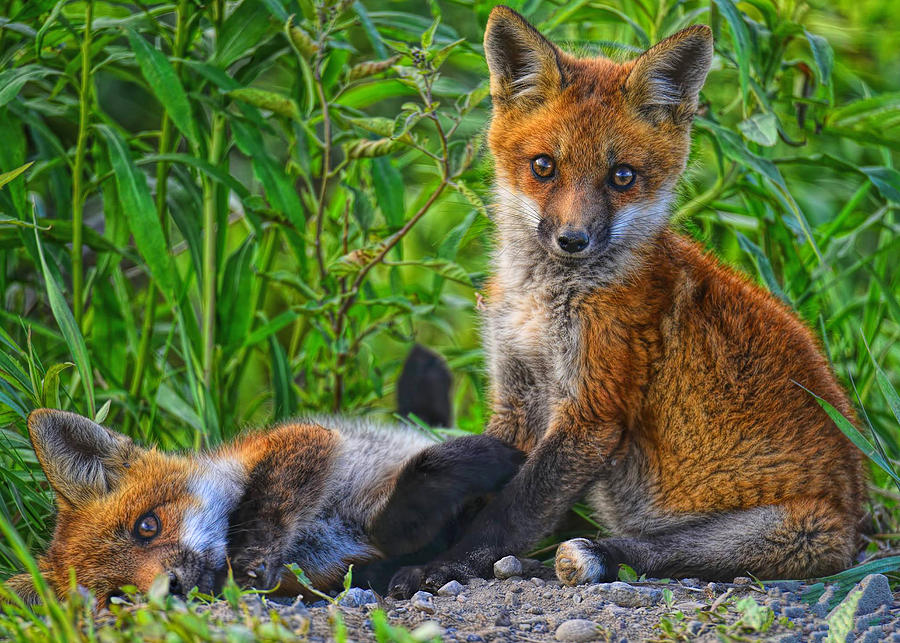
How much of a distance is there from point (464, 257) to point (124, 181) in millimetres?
3387

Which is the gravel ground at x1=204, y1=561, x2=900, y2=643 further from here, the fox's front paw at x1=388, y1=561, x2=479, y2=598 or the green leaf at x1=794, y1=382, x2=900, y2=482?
the green leaf at x1=794, y1=382, x2=900, y2=482

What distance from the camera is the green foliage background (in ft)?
13.2

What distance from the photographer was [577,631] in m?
2.69

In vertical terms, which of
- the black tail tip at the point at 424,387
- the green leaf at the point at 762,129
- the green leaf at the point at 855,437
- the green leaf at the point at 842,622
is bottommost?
the black tail tip at the point at 424,387

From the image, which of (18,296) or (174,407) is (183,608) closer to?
(174,407)

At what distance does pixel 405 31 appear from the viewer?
5008 millimetres

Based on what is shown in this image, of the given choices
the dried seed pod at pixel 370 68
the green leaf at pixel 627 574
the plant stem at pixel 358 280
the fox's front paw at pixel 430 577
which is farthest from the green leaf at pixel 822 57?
the fox's front paw at pixel 430 577

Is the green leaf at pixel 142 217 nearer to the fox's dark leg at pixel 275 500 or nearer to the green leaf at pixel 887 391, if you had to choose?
the fox's dark leg at pixel 275 500

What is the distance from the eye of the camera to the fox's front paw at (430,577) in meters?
3.32

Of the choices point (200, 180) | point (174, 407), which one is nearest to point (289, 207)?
point (200, 180)

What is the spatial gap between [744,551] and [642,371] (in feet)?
2.54

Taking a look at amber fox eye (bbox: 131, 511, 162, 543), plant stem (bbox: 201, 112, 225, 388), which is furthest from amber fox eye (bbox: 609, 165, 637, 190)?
amber fox eye (bbox: 131, 511, 162, 543)

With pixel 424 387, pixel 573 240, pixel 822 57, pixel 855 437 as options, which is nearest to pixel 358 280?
pixel 424 387

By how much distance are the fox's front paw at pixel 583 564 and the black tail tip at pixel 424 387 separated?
1882 millimetres
